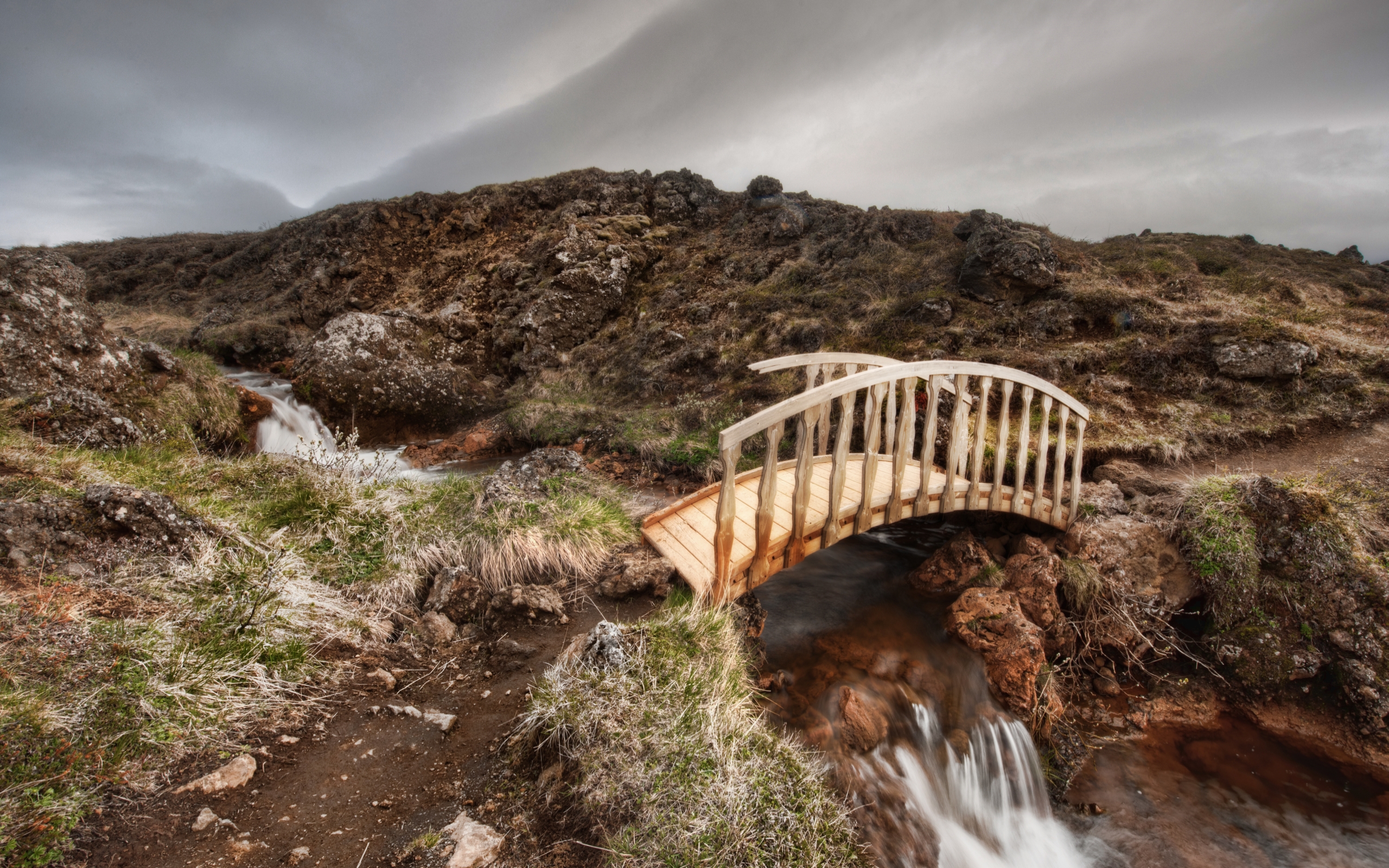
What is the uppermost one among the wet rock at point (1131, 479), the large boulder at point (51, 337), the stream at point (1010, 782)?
the large boulder at point (51, 337)

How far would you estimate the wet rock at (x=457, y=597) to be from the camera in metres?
3.93

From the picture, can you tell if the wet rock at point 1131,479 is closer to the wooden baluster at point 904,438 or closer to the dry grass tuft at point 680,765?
the wooden baluster at point 904,438

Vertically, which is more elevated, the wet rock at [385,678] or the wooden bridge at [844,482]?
the wooden bridge at [844,482]

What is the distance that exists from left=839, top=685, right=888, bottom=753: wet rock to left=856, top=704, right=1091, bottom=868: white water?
0.09 m

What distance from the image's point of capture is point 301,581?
3592 mm

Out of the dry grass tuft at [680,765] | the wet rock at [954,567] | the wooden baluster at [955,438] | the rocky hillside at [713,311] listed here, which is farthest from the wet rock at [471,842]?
the rocky hillside at [713,311]

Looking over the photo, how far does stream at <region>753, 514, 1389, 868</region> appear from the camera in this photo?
11.6 ft

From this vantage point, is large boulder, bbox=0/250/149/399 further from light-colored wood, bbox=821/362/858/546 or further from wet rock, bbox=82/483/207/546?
light-colored wood, bbox=821/362/858/546

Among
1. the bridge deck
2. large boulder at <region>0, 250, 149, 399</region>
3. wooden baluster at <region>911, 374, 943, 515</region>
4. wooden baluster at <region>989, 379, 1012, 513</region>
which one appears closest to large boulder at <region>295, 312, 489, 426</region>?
large boulder at <region>0, 250, 149, 399</region>

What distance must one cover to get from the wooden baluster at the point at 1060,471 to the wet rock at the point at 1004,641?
1.53 m

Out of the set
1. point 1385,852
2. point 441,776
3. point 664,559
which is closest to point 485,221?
point 664,559

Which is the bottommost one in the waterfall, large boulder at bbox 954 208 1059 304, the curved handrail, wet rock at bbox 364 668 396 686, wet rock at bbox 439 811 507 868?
wet rock at bbox 439 811 507 868

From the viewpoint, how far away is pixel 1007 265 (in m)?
9.82

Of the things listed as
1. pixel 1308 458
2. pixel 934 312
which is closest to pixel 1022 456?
pixel 1308 458
